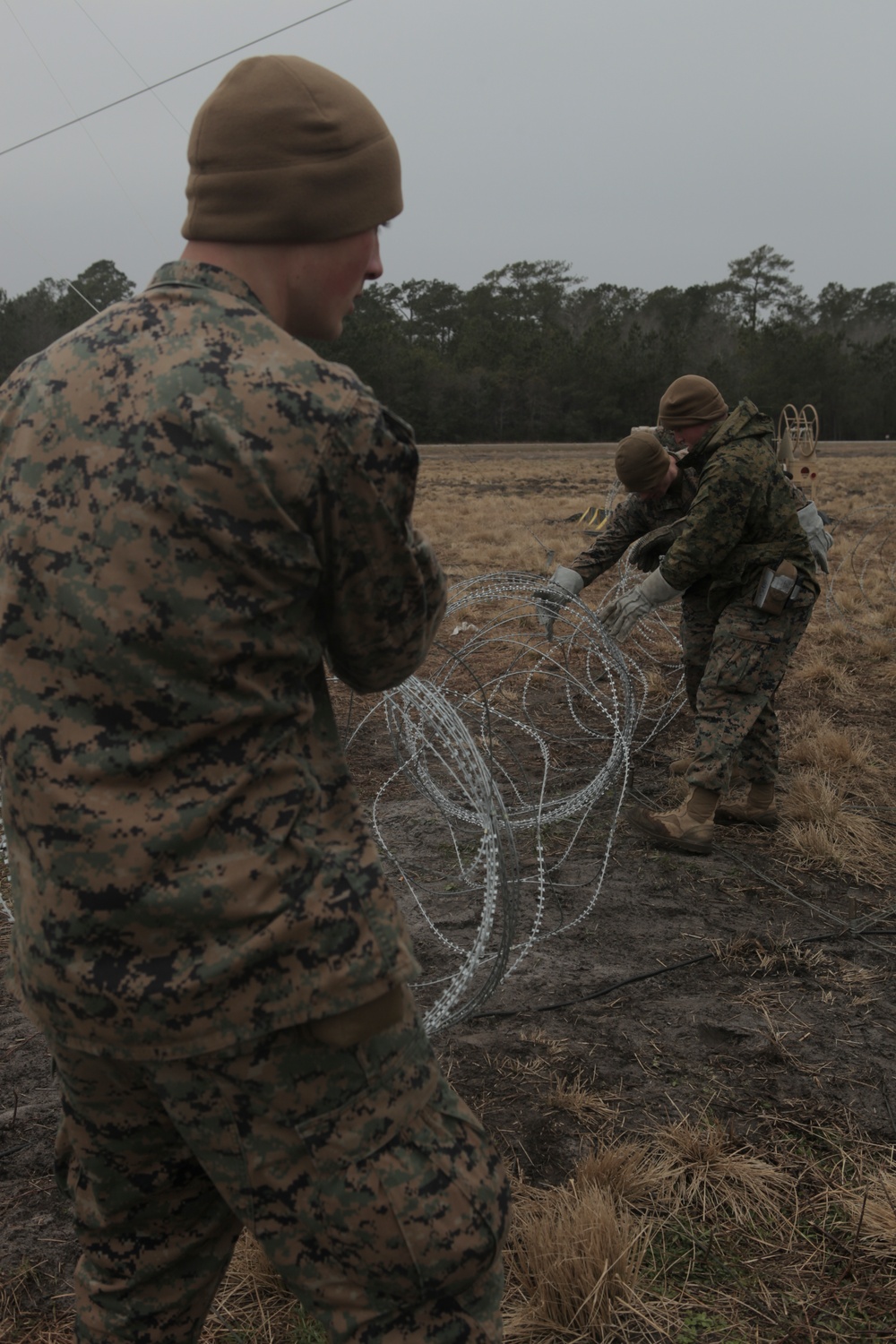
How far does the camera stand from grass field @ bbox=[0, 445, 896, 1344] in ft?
7.22

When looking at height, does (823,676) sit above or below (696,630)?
below

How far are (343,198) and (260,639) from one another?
0.61 metres

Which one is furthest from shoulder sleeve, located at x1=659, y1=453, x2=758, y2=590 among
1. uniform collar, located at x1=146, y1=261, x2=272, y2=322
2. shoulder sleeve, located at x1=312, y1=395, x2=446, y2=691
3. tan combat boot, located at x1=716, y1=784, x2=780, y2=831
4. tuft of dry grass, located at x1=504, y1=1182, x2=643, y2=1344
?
uniform collar, located at x1=146, y1=261, x2=272, y2=322

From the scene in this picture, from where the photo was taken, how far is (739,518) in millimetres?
4348

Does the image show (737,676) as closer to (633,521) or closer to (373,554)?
(633,521)

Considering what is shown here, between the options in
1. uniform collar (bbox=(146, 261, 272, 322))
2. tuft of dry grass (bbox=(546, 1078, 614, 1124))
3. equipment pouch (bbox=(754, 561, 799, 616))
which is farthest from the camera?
equipment pouch (bbox=(754, 561, 799, 616))

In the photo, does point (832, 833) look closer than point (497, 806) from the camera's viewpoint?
No

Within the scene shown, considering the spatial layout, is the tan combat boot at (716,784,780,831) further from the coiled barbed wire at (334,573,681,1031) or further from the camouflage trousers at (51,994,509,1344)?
the camouflage trousers at (51,994,509,1344)

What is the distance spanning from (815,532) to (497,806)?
2.61 meters

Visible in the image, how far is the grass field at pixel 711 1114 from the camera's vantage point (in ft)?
7.22

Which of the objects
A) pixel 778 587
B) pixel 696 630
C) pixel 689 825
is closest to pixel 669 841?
pixel 689 825

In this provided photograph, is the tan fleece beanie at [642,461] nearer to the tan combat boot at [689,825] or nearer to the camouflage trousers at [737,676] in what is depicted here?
the camouflage trousers at [737,676]

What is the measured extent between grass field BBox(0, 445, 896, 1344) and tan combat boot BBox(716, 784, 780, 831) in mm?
78

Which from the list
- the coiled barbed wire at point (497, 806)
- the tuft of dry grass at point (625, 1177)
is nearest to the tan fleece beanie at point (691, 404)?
the coiled barbed wire at point (497, 806)
